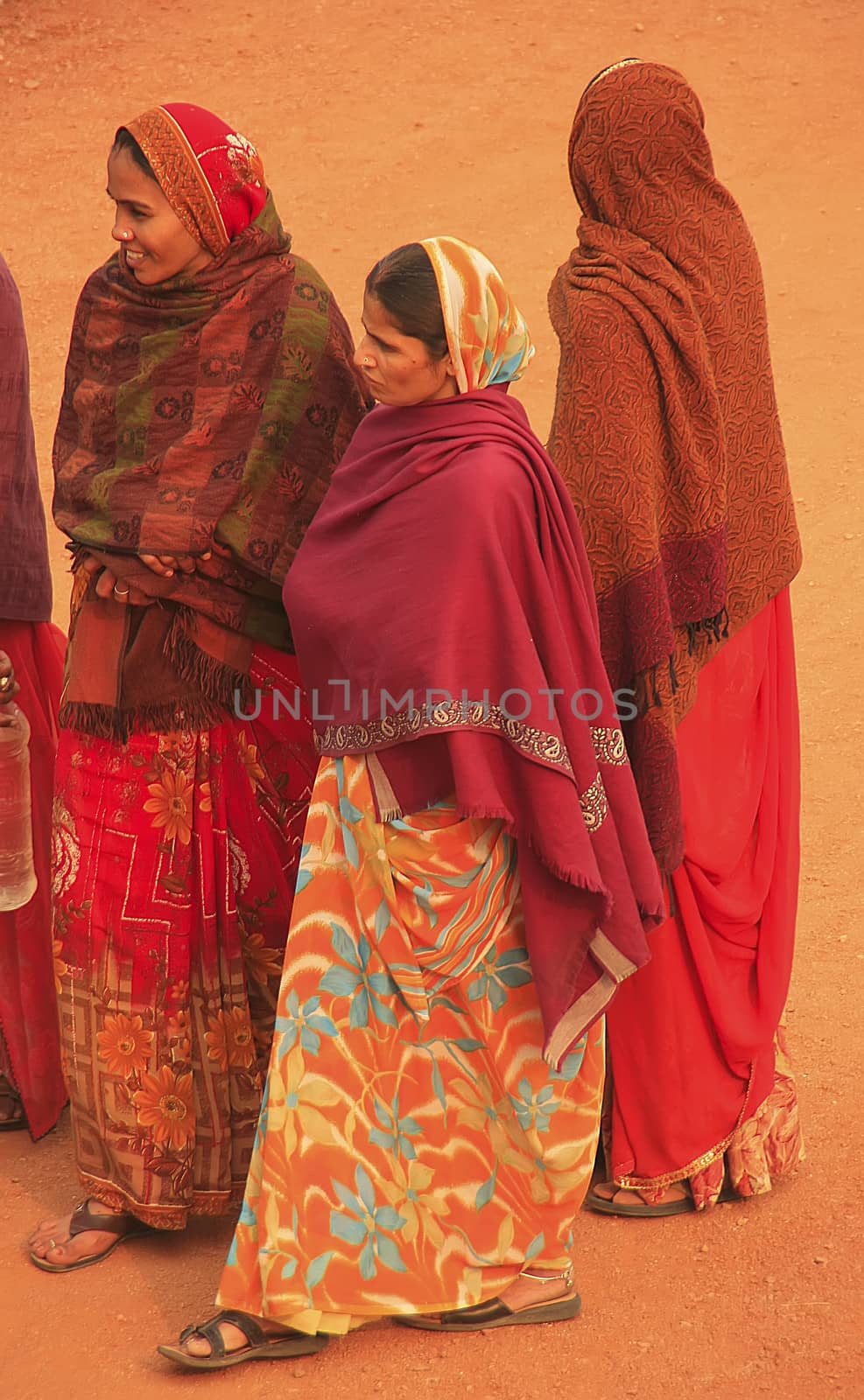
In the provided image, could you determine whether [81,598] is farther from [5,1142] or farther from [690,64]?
[690,64]

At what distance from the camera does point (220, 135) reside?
329 centimetres

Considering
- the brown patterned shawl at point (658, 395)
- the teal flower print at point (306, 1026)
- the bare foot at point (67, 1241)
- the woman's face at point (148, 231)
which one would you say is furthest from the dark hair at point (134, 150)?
the bare foot at point (67, 1241)

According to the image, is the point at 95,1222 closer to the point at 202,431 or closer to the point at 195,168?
the point at 202,431

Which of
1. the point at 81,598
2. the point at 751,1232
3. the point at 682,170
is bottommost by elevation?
the point at 751,1232

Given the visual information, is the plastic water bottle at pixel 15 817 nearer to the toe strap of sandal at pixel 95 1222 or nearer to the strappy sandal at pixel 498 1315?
the toe strap of sandal at pixel 95 1222

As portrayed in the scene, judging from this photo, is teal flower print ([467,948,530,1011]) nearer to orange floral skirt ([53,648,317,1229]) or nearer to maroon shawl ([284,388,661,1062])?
maroon shawl ([284,388,661,1062])

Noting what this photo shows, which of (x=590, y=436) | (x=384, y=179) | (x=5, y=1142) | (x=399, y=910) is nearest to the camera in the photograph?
(x=399, y=910)

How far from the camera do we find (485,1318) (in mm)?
3375

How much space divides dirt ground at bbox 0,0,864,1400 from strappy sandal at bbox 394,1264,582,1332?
28mm

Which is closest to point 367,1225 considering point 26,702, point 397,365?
point 26,702

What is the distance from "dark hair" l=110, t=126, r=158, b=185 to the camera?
324 cm

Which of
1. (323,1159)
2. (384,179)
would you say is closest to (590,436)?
(323,1159)

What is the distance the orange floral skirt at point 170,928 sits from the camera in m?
3.48

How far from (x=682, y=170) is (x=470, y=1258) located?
222 centimetres
